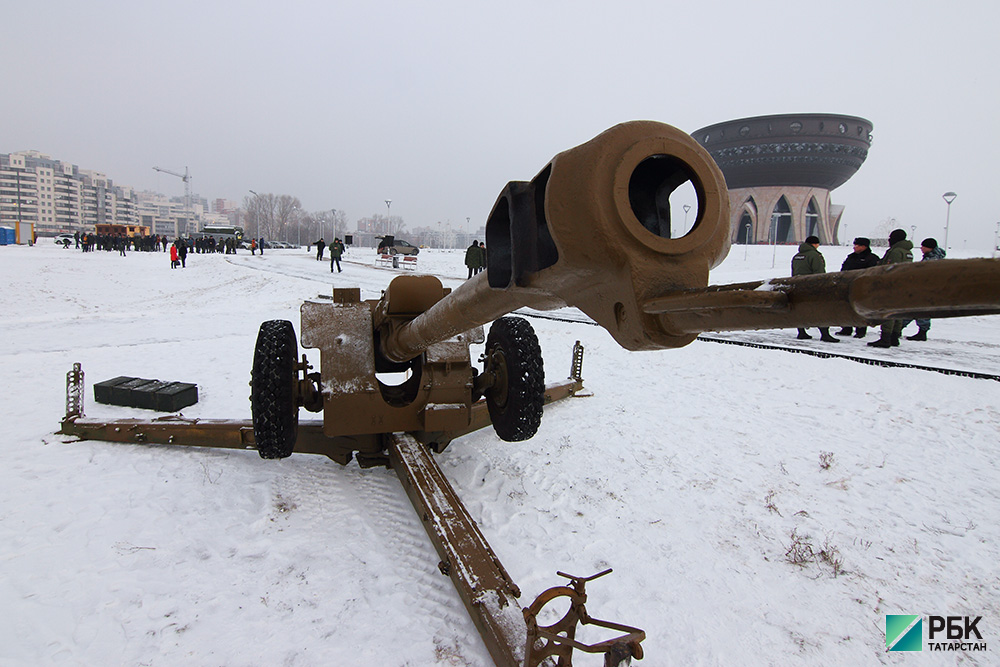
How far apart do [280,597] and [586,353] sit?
659cm

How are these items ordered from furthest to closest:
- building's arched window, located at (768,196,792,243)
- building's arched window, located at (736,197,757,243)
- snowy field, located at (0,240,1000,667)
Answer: building's arched window, located at (736,197,757,243) < building's arched window, located at (768,196,792,243) < snowy field, located at (0,240,1000,667)

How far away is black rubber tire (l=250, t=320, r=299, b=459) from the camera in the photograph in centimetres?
372

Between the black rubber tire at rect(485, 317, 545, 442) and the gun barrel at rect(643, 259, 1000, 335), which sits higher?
the gun barrel at rect(643, 259, 1000, 335)

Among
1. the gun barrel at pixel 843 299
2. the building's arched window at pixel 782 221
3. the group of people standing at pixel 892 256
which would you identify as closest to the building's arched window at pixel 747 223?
the building's arched window at pixel 782 221

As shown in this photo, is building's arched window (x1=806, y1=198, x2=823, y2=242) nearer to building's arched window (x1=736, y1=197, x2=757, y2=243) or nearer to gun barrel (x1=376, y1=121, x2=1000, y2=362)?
building's arched window (x1=736, y1=197, x2=757, y2=243)

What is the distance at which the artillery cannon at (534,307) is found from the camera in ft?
3.68

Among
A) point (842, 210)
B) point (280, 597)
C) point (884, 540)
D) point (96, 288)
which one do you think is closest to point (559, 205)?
point (280, 597)

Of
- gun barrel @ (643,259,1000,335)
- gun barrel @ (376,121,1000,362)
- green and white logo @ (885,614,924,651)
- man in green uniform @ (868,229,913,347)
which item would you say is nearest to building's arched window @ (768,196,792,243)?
man in green uniform @ (868,229,913,347)

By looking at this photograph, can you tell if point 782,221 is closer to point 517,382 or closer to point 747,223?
point 747,223

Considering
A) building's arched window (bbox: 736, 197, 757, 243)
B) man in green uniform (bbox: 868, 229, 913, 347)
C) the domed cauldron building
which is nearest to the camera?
man in green uniform (bbox: 868, 229, 913, 347)

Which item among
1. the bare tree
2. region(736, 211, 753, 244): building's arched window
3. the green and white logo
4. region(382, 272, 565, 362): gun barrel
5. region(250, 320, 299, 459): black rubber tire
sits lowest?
the green and white logo

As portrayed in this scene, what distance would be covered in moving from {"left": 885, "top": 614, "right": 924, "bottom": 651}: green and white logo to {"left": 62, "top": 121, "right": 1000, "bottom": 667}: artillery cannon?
146cm

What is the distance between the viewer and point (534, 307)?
6.92 feet

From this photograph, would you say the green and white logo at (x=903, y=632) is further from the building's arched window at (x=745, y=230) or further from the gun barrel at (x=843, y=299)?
the building's arched window at (x=745, y=230)
